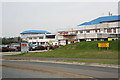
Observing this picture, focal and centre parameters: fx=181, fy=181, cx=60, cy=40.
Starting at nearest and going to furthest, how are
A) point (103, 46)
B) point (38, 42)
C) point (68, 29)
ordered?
point (103, 46) < point (68, 29) < point (38, 42)

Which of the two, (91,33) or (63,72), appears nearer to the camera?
(63,72)

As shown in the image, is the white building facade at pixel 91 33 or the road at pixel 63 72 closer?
the road at pixel 63 72

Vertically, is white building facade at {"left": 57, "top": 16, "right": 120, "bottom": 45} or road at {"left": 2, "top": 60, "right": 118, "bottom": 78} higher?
white building facade at {"left": 57, "top": 16, "right": 120, "bottom": 45}

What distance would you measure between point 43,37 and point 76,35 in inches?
974

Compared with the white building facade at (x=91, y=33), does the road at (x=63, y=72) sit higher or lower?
lower

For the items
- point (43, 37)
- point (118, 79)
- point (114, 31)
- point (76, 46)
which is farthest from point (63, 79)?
point (43, 37)

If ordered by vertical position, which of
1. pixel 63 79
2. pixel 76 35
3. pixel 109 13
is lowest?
pixel 63 79

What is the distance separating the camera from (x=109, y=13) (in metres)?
98.5

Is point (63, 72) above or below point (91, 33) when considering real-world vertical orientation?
below

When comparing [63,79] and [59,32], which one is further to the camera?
[59,32]

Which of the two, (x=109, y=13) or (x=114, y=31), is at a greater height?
(x=109, y=13)

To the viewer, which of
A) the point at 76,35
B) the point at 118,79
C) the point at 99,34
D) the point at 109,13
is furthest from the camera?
the point at 109,13

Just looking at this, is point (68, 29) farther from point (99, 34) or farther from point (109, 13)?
point (109, 13)

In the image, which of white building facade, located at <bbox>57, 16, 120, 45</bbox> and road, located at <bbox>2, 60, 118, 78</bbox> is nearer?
road, located at <bbox>2, 60, 118, 78</bbox>
